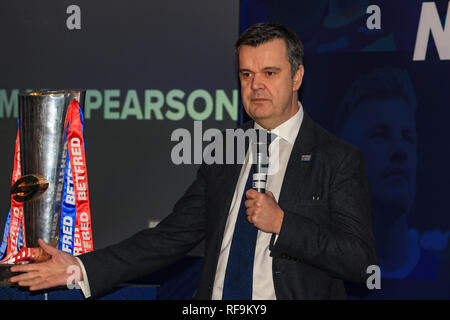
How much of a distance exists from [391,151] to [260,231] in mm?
1791

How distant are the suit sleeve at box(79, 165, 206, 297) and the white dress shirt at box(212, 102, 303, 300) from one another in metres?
0.22

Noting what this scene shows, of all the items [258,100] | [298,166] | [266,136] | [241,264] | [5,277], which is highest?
[258,100]

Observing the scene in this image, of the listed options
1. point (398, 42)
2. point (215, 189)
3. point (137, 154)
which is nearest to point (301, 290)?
point (215, 189)

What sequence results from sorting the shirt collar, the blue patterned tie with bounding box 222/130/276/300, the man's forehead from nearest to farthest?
1. the blue patterned tie with bounding box 222/130/276/300
2. the man's forehead
3. the shirt collar

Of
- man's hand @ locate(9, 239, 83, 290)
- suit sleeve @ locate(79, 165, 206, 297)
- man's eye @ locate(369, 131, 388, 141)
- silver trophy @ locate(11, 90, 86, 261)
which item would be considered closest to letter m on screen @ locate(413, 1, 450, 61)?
man's eye @ locate(369, 131, 388, 141)

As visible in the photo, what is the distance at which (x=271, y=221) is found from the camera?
1918 millimetres

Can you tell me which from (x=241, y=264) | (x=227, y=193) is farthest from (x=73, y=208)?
(x=241, y=264)

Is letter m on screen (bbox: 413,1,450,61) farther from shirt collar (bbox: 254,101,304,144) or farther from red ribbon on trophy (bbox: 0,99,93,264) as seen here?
red ribbon on trophy (bbox: 0,99,93,264)

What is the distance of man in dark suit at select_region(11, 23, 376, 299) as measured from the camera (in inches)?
77.7

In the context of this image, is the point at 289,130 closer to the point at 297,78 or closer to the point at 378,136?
the point at 297,78

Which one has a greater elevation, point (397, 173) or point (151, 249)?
point (397, 173)
